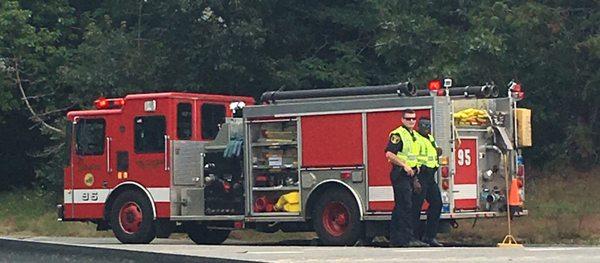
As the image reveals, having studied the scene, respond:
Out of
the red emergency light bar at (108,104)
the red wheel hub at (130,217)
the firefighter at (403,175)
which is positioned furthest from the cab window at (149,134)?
the firefighter at (403,175)

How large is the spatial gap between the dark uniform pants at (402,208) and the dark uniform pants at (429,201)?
0.19 meters

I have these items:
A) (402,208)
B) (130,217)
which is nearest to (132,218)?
(130,217)

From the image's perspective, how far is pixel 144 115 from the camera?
1777cm

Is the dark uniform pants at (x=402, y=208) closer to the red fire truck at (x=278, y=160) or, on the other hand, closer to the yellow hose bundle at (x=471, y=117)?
the red fire truck at (x=278, y=160)

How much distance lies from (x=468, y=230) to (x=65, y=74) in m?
11.8

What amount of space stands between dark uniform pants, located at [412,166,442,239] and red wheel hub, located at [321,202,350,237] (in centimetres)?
110

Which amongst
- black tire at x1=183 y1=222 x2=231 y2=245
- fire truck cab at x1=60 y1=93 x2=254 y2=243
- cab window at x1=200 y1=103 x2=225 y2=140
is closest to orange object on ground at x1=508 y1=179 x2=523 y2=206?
fire truck cab at x1=60 y1=93 x2=254 y2=243

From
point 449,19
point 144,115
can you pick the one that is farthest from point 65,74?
point 144,115

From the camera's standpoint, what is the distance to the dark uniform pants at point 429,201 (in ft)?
49.5

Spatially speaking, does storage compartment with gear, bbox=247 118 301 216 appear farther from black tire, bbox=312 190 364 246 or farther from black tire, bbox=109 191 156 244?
black tire, bbox=109 191 156 244

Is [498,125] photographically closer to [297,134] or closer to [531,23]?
[297,134]

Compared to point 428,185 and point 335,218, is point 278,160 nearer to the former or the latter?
point 335,218

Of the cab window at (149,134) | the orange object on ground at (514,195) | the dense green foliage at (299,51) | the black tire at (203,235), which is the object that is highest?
the dense green foliage at (299,51)

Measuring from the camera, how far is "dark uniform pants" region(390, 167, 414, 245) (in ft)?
48.7
